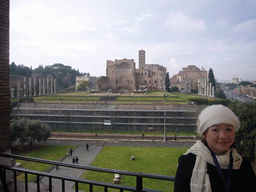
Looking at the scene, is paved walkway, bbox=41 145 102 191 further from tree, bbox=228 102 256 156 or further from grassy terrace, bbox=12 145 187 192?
tree, bbox=228 102 256 156

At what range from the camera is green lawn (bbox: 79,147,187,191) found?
13.1 metres

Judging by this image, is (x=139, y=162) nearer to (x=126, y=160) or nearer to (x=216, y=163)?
(x=126, y=160)

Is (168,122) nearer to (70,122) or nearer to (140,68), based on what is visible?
(70,122)

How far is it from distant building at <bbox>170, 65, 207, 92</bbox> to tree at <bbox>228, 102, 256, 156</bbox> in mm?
45195

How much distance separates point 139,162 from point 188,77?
5661cm

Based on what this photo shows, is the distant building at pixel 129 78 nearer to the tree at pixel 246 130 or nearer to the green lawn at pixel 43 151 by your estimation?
the green lawn at pixel 43 151

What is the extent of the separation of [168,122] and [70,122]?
14.8 m

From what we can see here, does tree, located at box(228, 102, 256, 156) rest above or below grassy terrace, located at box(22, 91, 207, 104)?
below

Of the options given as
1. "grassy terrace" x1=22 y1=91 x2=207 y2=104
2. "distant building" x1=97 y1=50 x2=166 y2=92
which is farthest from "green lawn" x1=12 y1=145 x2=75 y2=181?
"distant building" x1=97 y1=50 x2=166 y2=92

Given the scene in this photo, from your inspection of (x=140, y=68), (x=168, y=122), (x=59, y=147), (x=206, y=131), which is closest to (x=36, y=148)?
(x=59, y=147)

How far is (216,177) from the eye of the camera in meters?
1.77

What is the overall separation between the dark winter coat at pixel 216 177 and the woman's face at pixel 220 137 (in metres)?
0.20

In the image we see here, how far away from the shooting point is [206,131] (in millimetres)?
2020

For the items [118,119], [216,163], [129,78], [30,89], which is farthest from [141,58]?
[216,163]
